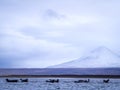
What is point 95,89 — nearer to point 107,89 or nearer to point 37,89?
point 107,89

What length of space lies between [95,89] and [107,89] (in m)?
2.50

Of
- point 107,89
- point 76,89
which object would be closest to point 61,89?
point 76,89

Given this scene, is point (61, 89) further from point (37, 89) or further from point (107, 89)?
point (107, 89)

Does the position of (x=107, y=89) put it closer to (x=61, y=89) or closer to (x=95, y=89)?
(x=95, y=89)

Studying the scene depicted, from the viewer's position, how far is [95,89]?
55.9 m

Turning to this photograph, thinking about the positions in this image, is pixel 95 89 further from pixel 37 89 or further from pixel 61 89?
pixel 37 89

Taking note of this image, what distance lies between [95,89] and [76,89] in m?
3.42

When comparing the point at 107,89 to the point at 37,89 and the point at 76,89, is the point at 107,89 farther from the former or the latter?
the point at 37,89

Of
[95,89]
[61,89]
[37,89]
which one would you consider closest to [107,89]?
[95,89]

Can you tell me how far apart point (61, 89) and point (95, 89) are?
230 inches

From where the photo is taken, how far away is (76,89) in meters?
57.0

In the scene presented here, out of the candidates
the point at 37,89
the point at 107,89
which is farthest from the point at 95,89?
the point at 37,89
